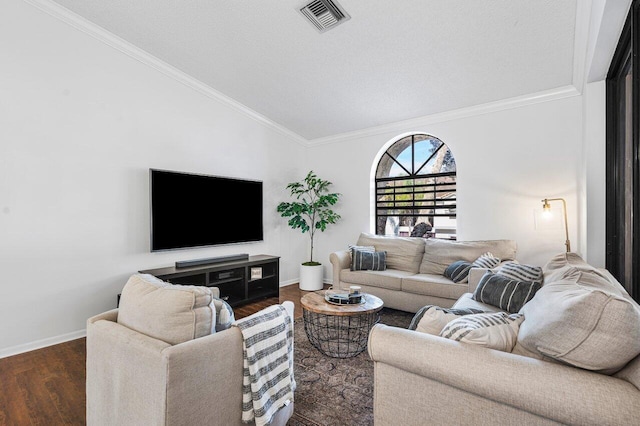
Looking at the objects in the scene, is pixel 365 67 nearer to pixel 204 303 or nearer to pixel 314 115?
→ pixel 314 115

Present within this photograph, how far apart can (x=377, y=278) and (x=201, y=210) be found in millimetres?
2289

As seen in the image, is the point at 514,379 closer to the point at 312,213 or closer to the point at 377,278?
the point at 377,278

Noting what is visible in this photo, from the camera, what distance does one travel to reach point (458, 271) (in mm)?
3334

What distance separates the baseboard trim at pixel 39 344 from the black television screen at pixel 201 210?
1.05 meters

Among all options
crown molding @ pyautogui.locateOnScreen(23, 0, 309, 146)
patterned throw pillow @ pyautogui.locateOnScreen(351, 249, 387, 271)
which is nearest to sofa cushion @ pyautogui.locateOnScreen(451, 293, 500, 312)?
patterned throw pillow @ pyautogui.locateOnScreen(351, 249, 387, 271)

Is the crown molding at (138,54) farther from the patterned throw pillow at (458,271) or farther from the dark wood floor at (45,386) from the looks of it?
the patterned throw pillow at (458,271)

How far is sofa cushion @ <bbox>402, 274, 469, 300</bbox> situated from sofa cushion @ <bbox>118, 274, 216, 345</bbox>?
2.53 meters

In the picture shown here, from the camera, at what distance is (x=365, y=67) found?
11.1 feet

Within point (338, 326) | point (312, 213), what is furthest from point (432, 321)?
point (312, 213)

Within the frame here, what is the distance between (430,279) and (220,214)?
2674 millimetres

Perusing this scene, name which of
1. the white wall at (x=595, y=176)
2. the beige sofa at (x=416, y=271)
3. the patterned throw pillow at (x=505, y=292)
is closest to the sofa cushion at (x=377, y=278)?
the beige sofa at (x=416, y=271)

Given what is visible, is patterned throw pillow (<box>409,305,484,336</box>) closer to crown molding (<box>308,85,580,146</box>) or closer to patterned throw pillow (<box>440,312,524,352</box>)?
patterned throw pillow (<box>440,312,524,352</box>)

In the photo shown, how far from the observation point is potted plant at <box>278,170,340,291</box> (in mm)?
4883

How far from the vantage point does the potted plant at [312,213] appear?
4.88 meters
